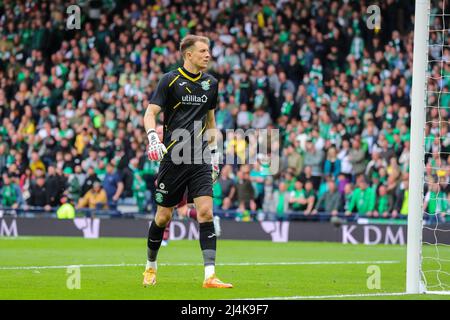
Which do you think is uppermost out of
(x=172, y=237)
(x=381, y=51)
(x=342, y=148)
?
(x=381, y=51)

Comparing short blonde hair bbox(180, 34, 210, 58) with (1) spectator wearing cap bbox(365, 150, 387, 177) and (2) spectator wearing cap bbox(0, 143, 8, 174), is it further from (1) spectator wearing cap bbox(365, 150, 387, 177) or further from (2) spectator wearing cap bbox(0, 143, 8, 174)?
(2) spectator wearing cap bbox(0, 143, 8, 174)

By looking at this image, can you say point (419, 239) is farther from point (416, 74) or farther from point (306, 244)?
point (306, 244)

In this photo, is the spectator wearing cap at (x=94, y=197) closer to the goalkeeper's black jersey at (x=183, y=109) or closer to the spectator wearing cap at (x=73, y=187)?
the spectator wearing cap at (x=73, y=187)

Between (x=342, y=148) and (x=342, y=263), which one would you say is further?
(x=342, y=148)

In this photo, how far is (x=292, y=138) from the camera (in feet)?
83.6

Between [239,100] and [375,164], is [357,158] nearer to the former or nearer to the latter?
[375,164]

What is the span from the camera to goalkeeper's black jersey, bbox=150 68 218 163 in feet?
35.0

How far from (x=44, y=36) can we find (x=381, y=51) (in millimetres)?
10556

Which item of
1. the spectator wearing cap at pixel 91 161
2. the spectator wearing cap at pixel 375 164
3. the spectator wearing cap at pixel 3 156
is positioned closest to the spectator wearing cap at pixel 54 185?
Answer: the spectator wearing cap at pixel 91 161

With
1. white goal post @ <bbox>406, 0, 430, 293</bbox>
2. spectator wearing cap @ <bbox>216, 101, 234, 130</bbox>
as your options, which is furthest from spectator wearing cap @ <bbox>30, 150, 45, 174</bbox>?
white goal post @ <bbox>406, 0, 430, 293</bbox>

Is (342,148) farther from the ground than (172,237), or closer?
farther from the ground
